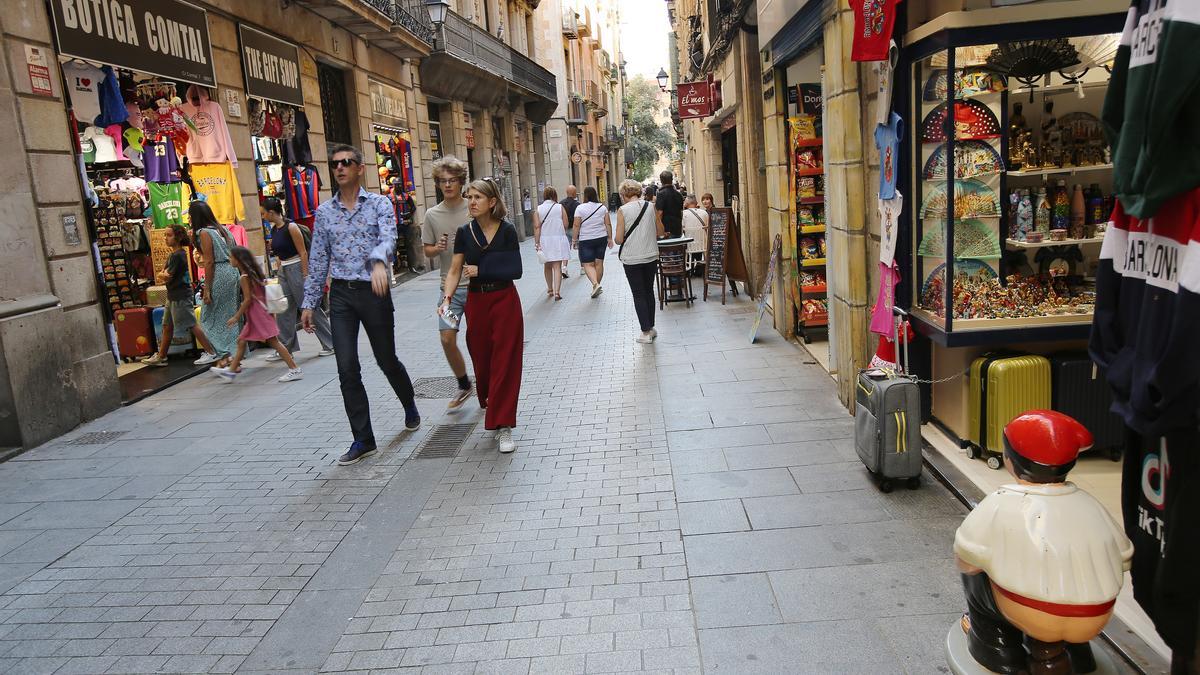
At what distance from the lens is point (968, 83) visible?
5.19 m

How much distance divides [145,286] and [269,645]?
842cm

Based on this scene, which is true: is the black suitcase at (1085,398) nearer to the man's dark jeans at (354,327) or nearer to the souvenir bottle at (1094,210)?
the souvenir bottle at (1094,210)

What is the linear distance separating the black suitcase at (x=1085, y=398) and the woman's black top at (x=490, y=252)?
3588 millimetres

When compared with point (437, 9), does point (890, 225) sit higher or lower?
lower

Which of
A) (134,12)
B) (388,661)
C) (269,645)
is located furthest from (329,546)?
(134,12)

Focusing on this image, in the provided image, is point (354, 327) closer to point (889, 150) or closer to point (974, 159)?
point (889, 150)

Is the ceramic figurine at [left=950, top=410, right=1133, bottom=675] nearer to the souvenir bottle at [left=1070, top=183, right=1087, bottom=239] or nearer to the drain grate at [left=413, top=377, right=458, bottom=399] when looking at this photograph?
the souvenir bottle at [left=1070, top=183, right=1087, bottom=239]

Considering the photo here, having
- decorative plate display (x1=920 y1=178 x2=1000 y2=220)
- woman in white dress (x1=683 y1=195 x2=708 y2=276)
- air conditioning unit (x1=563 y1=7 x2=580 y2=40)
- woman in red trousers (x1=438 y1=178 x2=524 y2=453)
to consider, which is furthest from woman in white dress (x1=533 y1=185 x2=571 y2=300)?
air conditioning unit (x1=563 y1=7 x2=580 y2=40)

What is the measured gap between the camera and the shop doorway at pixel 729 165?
16.8 metres

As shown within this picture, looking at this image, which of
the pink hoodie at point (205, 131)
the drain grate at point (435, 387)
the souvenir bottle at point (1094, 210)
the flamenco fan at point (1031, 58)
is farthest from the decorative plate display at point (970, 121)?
the pink hoodie at point (205, 131)

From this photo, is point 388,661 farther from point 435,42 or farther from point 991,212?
point 435,42

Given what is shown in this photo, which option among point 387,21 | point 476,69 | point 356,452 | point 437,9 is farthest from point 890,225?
point 476,69

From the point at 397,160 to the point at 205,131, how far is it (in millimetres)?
8557

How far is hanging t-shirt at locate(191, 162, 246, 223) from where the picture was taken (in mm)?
10414
